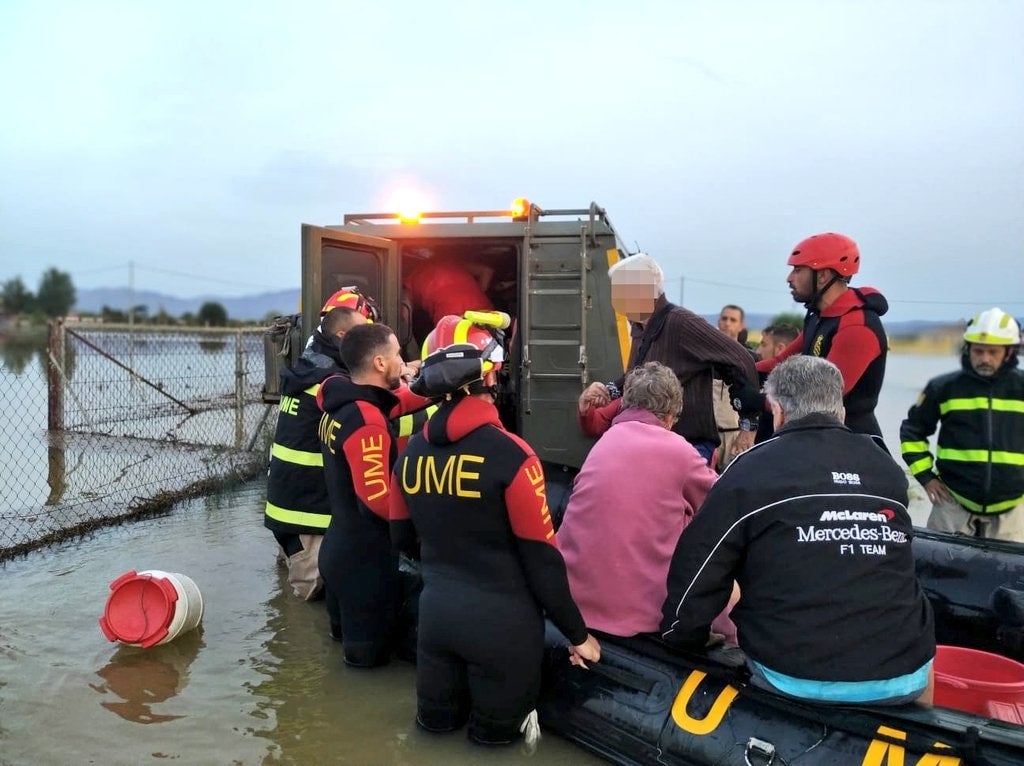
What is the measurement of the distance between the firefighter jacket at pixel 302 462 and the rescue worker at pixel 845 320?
2302mm

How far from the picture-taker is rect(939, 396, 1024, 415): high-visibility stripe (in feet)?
12.9

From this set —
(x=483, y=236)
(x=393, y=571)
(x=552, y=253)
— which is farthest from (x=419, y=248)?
(x=393, y=571)

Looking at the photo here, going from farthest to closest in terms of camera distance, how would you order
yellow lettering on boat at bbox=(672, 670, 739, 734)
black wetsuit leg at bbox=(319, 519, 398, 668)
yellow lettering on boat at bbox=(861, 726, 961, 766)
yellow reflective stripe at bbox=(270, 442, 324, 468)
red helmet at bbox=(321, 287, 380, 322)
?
red helmet at bbox=(321, 287, 380, 322)
yellow reflective stripe at bbox=(270, 442, 324, 468)
black wetsuit leg at bbox=(319, 519, 398, 668)
yellow lettering on boat at bbox=(672, 670, 739, 734)
yellow lettering on boat at bbox=(861, 726, 961, 766)

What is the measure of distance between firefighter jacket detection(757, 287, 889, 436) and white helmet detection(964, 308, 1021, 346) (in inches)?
22.2

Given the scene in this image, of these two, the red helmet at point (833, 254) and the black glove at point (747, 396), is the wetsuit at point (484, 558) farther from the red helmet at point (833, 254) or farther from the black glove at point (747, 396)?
the red helmet at point (833, 254)

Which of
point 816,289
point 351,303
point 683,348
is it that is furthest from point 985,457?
point 351,303

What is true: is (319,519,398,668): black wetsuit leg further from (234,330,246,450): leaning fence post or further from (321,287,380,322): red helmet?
(234,330,246,450): leaning fence post

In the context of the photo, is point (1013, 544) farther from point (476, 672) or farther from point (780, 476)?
point (476, 672)

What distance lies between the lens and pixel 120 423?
31.0 ft

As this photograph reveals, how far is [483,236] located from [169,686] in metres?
3.92

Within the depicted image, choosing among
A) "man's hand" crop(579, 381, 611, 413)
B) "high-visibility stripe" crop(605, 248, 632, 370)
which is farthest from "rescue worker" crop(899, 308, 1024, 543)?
"high-visibility stripe" crop(605, 248, 632, 370)

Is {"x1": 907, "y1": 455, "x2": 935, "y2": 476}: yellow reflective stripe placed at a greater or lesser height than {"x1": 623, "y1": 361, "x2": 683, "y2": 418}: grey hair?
lesser

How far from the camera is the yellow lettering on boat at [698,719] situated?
2.62m

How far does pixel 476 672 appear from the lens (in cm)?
282
